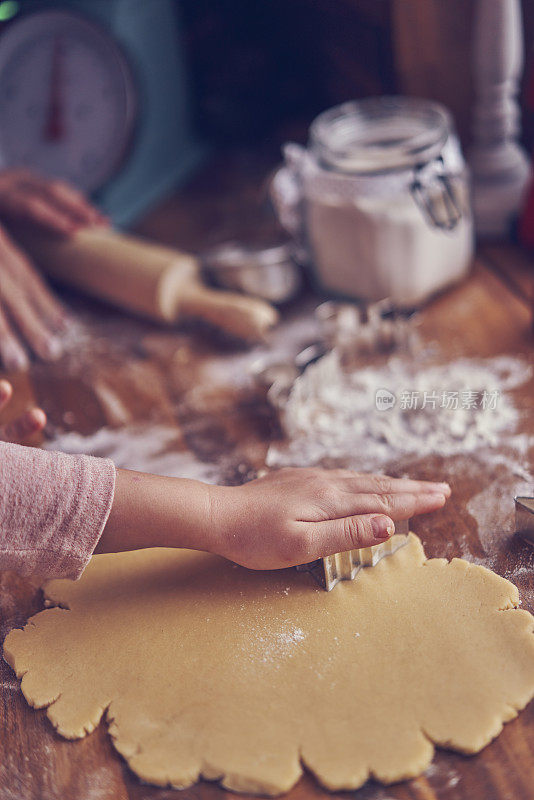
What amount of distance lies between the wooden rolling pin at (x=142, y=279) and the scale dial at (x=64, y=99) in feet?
0.63

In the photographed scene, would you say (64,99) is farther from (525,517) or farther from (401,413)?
(525,517)

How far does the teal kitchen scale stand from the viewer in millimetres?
1428

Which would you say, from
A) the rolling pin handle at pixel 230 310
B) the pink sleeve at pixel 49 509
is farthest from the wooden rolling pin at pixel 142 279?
the pink sleeve at pixel 49 509

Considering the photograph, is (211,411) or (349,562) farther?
(211,411)

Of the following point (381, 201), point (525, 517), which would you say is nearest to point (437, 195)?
point (381, 201)

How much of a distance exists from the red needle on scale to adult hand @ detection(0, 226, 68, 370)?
Result: 10.0 inches

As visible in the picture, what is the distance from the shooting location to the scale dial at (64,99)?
4.66ft

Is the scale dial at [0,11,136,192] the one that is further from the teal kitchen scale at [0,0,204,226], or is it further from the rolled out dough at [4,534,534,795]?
the rolled out dough at [4,534,534,795]

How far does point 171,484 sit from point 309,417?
0.99 feet

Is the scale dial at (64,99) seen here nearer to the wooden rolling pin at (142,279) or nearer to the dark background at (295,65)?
the wooden rolling pin at (142,279)

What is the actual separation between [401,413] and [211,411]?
0.28 m

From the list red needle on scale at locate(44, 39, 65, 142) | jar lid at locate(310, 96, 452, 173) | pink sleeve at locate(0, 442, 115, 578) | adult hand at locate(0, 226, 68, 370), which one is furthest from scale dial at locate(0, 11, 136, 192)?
pink sleeve at locate(0, 442, 115, 578)

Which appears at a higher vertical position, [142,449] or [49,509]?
[49,509]

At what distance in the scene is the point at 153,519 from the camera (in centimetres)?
78
